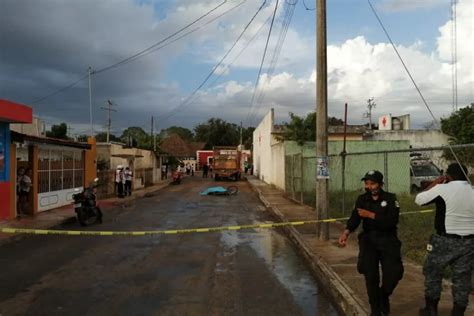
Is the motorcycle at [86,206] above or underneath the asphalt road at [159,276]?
above

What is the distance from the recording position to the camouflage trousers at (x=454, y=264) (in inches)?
208

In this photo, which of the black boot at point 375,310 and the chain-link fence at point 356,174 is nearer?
the black boot at point 375,310

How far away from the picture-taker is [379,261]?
5.84 meters

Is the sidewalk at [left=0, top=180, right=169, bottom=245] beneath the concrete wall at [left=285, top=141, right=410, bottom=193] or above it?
beneath

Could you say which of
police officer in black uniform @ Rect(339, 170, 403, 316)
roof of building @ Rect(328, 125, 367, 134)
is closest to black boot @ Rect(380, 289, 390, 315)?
police officer in black uniform @ Rect(339, 170, 403, 316)

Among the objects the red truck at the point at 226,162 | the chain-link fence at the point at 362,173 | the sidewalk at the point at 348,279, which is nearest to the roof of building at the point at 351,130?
the red truck at the point at 226,162

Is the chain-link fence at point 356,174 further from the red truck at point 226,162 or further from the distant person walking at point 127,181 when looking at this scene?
the red truck at point 226,162

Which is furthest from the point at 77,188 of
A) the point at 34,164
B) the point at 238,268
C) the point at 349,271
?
the point at 349,271

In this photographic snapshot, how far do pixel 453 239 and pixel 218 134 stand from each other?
121 metres

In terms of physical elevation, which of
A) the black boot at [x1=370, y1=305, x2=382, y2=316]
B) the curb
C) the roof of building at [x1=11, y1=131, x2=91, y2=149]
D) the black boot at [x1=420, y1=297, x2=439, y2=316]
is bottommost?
the curb

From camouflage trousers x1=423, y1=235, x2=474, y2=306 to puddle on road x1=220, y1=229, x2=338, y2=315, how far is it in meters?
1.58

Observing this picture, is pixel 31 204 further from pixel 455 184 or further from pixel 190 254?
pixel 455 184

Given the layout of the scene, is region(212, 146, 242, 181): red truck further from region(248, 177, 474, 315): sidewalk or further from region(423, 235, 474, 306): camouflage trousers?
region(423, 235, 474, 306): camouflage trousers

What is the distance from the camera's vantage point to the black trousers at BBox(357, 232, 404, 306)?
5574mm
